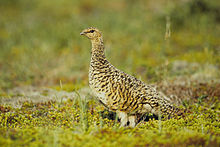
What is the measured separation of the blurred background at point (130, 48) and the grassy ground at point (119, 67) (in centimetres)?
4

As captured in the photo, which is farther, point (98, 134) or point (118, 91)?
point (118, 91)

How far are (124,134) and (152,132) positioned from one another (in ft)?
1.41

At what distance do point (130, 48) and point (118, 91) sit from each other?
21.3ft

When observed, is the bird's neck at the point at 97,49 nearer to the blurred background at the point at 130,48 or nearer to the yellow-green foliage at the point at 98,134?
the yellow-green foliage at the point at 98,134

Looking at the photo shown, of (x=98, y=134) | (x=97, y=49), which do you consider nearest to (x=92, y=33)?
(x=97, y=49)

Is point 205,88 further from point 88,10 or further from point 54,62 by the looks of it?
point 88,10

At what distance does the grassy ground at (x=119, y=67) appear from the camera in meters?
3.27

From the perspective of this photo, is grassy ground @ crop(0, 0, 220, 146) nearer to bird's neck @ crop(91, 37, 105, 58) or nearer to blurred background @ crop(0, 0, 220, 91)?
blurred background @ crop(0, 0, 220, 91)

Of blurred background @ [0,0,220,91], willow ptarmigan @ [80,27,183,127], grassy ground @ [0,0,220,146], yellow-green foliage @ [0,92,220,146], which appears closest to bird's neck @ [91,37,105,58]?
willow ptarmigan @ [80,27,183,127]

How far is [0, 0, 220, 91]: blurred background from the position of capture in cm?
724

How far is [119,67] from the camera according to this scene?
22.0 feet

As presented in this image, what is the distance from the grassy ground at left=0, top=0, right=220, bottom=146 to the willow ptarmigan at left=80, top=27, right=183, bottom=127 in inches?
11.2

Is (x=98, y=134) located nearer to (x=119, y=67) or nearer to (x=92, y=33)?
(x=92, y=33)

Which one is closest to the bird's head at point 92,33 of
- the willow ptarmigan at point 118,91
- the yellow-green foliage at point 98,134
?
the willow ptarmigan at point 118,91
